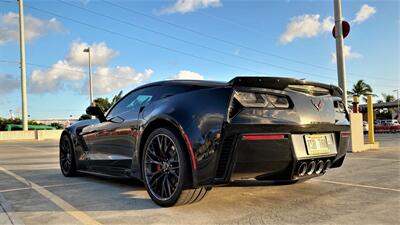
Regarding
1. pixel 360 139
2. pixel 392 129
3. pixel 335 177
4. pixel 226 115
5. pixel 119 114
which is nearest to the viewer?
pixel 226 115

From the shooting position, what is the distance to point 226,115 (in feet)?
11.2

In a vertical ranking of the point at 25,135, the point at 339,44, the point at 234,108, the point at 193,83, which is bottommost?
the point at 25,135

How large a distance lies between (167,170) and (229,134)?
34.3 inches

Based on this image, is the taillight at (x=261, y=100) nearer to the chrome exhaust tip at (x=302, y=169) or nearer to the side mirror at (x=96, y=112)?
the chrome exhaust tip at (x=302, y=169)

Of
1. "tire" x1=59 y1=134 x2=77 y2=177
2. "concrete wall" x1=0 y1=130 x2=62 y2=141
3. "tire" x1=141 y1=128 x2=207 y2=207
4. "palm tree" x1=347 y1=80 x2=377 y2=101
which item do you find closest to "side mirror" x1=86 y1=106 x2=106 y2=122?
"tire" x1=59 y1=134 x2=77 y2=177

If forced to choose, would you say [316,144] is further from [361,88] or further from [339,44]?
[361,88]

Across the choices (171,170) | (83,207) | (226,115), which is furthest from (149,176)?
(226,115)

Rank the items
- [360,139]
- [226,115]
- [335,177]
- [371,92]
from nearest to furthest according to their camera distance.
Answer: [226,115]
[335,177]
[360,139]
[371,92]

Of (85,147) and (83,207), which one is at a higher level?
(85,147)

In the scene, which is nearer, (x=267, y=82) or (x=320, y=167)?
(x=267, y=82)

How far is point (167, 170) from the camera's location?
391cm

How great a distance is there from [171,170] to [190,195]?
301mm

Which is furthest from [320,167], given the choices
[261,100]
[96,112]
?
[96,112]

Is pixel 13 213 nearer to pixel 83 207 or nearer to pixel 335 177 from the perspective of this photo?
pixel 83 207
